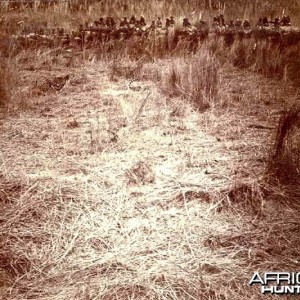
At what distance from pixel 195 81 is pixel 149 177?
1.31m

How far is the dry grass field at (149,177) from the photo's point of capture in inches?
61.5

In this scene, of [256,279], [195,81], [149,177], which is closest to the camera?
[256,279]

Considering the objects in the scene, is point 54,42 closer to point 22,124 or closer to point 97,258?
point 22,124

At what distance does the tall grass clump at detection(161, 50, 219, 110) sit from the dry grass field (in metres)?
0.01

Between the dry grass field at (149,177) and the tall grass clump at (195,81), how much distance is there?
0.01 metres

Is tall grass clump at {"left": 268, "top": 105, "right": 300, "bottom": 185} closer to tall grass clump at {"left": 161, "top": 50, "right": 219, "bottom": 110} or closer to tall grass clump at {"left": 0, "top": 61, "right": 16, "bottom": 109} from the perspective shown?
tall grass clump at {"left": 161, "top": 50, "right": 219, "bottom": 110}

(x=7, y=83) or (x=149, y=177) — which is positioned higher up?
(x=7, y=83)

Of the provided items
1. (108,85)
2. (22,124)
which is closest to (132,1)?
(108,85)

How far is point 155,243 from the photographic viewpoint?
1704 millimetres

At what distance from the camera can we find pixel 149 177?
84.0 inches

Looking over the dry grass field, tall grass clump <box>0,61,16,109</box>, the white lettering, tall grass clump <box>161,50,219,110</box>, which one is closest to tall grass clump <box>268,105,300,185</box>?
the dry grass field

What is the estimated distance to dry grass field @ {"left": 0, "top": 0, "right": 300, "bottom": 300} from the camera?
61.5 inches

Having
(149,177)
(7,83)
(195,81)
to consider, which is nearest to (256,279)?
(149,177)

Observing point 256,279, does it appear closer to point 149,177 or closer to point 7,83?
point 149,177
